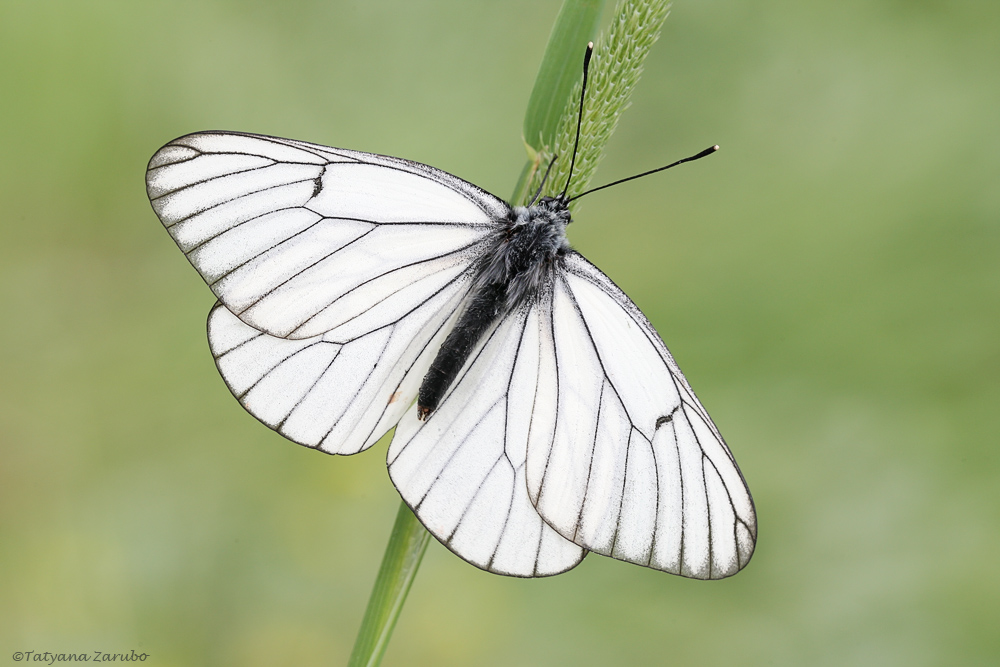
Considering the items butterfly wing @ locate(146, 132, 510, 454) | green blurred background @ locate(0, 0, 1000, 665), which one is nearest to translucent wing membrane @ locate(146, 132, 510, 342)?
butterfly wing @ locate(146, 132, 510, 454)

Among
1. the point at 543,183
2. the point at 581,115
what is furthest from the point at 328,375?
the point at 581,115

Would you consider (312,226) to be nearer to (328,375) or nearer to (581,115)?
(328,375)

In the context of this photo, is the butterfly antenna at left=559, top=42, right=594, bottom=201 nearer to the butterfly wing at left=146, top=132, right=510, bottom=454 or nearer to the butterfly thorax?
the butterfly thorax

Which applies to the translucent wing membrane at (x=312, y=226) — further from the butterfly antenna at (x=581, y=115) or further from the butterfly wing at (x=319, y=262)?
the butterfly antenna at (x=581, y=115)

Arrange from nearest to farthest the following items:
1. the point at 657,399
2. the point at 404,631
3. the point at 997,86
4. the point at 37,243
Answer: the point at 657,399 < the point at 404,631 < the point at 37,243 < the point at 997,86

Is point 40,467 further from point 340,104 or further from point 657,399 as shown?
point 657,399

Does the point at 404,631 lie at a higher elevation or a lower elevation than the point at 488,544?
lower

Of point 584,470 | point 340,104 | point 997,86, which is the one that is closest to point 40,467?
point 340,104
